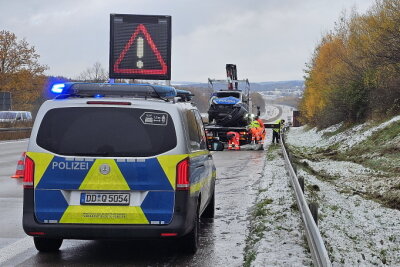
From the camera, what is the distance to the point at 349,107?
35.0m

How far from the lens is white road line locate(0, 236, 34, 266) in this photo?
21.6ft

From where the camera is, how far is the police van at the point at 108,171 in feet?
19.8

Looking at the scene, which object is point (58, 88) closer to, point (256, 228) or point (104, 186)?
point (104, 186)

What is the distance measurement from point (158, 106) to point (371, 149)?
15784mm

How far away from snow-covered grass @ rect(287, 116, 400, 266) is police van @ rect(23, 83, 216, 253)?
200 centimetres

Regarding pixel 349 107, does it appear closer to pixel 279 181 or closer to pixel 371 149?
pixel 371 149

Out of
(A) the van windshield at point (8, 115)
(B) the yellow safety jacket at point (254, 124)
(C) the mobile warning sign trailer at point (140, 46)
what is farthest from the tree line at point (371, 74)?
(A) the van windshield at point (8, 115)

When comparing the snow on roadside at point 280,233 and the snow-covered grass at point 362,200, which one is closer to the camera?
the snow on roadside at point 280,233

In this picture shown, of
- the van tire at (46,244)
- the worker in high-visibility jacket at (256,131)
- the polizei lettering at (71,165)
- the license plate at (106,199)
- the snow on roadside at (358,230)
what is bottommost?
the worker in high-visibility jacket at (256,131)

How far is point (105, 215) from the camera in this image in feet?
19.8

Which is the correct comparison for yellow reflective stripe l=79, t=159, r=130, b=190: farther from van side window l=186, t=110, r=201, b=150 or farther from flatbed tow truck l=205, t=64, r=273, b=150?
flatbed tow truck l=205, t=64, r=273, b=150

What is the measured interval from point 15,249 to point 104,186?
5.73 feet

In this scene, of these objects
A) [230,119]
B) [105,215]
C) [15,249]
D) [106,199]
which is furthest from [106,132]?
[230,119]

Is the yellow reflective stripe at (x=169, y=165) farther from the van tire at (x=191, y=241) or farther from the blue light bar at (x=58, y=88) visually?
the blue light bar at (x=58, y=88)
